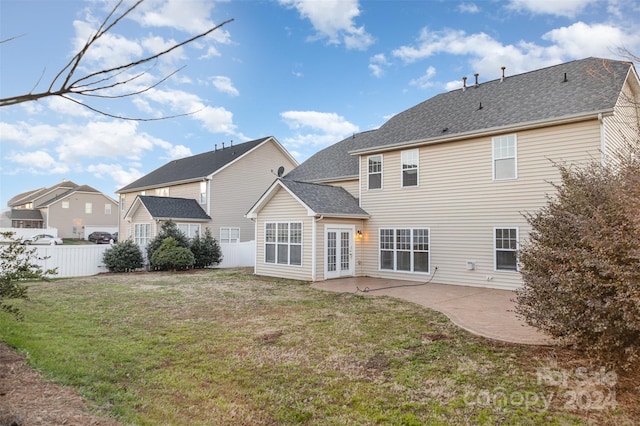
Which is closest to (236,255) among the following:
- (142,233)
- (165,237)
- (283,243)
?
(165,237)

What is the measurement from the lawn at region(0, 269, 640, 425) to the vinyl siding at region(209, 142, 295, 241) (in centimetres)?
1485

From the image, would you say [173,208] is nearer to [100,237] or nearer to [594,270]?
[100,237]

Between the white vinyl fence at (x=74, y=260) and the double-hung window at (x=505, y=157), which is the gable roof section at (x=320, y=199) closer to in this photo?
the double-hung window at (x=505, y=157)

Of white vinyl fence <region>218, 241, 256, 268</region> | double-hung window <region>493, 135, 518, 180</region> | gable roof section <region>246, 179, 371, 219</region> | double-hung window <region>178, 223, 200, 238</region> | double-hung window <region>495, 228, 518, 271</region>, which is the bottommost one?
white vinyl fence <region>218, 241, 256, 268</region>

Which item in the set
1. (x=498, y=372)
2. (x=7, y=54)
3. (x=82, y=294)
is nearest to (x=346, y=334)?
(x=498, y=372)

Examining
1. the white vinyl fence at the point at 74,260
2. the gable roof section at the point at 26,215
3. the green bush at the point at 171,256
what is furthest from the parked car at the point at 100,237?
the green bush at the point at 171,256

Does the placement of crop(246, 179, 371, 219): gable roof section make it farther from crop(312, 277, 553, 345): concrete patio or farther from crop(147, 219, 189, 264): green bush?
crop(147, 219, 189, 264): green bush

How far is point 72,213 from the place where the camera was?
42312 mm

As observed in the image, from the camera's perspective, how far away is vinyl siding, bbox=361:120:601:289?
1107 centimetres

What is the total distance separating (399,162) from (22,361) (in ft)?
40.4

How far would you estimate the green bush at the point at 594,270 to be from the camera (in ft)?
13.6

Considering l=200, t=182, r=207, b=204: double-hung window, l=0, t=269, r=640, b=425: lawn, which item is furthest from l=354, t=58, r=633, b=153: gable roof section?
l=200, t=182, r=207, b=204: double-hung window

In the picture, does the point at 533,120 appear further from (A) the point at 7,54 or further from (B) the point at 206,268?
(B) the point at 206,268

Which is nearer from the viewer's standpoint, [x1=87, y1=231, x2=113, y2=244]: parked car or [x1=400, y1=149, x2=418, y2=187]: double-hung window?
[x1=400, y1=149, x2=418, y2=187]: double-hung window
